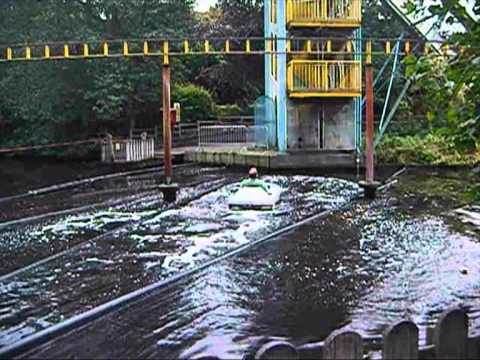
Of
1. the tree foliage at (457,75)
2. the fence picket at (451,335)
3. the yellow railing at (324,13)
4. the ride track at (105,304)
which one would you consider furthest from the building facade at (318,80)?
the fence picket at (451,335)

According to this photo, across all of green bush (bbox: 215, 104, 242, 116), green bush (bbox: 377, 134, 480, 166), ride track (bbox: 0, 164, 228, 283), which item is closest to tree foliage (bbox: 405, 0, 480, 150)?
ride track (bbox: 0, 164, 228, 283)

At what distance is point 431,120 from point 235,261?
5.61 m

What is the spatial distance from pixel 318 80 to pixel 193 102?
9602mm

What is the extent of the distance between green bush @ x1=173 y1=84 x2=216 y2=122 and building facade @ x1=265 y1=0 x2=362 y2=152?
6769mm

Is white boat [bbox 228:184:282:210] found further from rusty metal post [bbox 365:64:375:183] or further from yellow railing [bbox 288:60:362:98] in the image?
yellow railing [bbox 288:60:362:98]

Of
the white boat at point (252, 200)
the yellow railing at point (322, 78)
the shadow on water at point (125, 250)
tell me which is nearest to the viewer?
the shadow on water at point (125, 250)

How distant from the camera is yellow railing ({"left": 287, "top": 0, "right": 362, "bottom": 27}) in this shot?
23.4m

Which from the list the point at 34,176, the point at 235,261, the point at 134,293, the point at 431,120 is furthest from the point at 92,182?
the point at 431,120

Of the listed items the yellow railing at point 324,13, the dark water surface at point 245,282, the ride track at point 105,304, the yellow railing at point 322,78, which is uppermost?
the yellow railing at point 324,13

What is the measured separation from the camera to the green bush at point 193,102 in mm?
31267

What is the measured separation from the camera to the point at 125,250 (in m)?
10.4

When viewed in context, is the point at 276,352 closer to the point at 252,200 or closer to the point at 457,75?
the point at 457,75

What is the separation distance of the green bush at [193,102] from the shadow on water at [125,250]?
1525cm

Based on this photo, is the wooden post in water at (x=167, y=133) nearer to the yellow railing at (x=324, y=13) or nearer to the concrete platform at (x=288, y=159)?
the concrete platform at (x=288, y=159)
